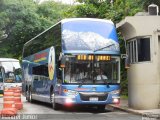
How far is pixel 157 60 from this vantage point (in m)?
19.8

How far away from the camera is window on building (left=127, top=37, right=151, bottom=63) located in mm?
19938

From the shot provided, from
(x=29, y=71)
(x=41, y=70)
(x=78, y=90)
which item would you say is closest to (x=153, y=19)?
(x=78, y=90)

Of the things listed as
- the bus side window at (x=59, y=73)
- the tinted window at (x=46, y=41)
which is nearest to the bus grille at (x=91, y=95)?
the bus side window at (x=59, y=73)

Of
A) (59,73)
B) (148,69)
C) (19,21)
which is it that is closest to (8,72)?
(19,21)

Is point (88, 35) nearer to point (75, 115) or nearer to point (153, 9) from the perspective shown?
point (153, 9)

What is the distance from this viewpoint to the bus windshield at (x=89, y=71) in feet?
63.3

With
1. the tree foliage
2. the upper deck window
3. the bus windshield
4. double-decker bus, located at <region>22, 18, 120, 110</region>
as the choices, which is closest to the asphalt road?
double-decker bus, located at <region>22, 18, 120, 110</region>

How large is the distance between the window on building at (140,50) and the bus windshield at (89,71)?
1398 millimetres

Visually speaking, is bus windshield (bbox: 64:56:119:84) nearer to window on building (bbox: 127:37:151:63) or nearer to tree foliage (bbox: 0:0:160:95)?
window on building (bbox: 127:37:151:63)

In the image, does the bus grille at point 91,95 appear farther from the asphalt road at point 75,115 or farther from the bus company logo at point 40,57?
the bus company logo at point 40,57

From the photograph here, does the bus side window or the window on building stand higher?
the window on building

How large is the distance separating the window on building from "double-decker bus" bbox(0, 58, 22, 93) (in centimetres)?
1783

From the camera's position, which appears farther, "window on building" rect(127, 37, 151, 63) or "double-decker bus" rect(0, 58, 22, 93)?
"double-decker bus" rect(0, 58, 22, 93)

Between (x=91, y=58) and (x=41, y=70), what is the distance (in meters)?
5.65
